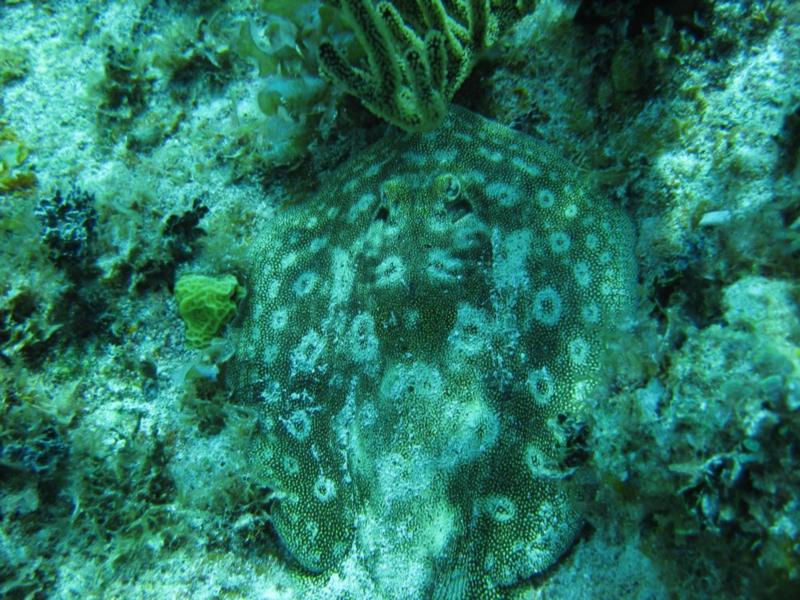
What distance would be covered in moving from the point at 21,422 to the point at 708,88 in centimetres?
578

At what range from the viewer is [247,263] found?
13.3 feet

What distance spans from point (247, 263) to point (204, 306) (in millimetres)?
564

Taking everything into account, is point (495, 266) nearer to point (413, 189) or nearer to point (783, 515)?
point (413, 189)

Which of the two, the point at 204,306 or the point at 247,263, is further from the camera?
the point at 247,263

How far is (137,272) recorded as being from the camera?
3.96 meters

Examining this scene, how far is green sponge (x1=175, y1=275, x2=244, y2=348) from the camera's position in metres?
3.76

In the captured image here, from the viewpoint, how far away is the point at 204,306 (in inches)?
147

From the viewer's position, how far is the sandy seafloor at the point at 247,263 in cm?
215

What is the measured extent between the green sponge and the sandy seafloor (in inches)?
6.5

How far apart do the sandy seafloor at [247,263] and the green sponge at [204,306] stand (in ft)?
0.54

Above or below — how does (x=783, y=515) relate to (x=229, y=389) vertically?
below

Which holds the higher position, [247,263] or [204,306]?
[247,263]

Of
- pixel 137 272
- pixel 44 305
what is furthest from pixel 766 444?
pixel 44 305

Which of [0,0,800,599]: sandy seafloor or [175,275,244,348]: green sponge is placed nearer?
[0,0,800,599]: sandy seafloor
